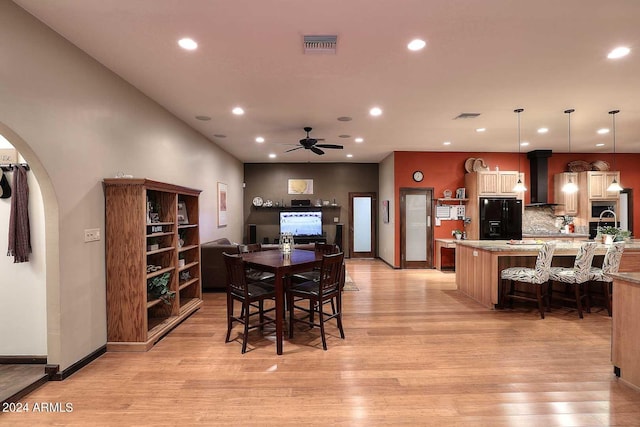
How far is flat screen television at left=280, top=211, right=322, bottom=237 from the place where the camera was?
8.81m

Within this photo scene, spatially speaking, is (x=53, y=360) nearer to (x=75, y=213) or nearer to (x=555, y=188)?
(x=75, y=213)

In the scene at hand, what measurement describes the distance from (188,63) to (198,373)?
2.92m

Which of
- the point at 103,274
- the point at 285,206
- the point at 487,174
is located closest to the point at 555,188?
the point at 487,174

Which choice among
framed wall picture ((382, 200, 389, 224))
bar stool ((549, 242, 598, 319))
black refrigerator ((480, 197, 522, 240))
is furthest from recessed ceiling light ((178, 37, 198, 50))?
black refrigerator ((480, 197, 522, 240))

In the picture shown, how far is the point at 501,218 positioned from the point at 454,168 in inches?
61.6

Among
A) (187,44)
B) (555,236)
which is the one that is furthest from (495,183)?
(187,44)

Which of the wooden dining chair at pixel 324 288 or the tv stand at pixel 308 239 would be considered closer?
the wooden dining chair at pixel 324 288

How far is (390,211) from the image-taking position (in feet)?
25.4

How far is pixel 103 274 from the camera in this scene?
10.0 feet

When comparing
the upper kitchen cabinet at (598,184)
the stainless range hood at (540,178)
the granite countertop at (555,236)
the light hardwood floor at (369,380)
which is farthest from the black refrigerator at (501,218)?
the light hardwood floor at (369,380)

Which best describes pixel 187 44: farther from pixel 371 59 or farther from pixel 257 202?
pixel 257 202

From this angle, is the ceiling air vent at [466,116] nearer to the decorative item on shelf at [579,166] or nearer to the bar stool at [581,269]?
the bar stool at [581,269]

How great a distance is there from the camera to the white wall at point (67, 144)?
2238mm

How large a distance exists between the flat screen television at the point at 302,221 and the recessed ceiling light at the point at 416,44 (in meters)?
6.36
